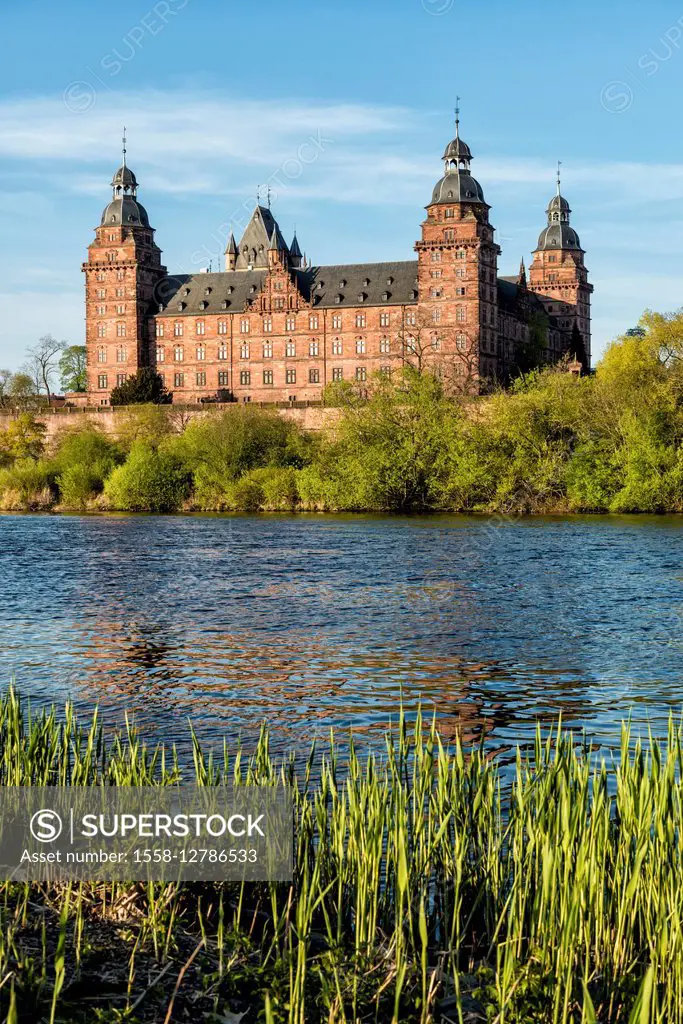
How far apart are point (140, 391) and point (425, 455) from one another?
46917 mm

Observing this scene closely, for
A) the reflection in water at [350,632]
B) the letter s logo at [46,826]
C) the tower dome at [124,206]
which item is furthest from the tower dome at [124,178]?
the letter s logo at [46,826]

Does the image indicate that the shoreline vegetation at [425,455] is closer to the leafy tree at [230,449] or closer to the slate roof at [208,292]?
the leafy tree at [230,449]

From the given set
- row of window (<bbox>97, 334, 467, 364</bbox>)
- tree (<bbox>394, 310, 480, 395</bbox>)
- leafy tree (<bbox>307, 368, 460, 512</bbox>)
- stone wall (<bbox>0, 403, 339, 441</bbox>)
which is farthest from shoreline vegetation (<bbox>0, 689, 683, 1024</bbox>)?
row of window (<bbox>97, 334, 467, 364</bbox>)

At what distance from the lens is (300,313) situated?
10094 centimetres

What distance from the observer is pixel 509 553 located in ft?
103

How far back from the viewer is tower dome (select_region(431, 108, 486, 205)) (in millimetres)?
96125

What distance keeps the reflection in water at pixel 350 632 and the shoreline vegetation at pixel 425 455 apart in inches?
545

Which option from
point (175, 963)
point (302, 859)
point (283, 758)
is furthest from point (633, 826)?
point (283, 758)

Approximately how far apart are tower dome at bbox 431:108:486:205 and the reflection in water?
6530 centimetres

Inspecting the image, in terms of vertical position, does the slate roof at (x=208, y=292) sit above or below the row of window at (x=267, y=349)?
above

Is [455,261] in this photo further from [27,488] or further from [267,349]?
[27,488]

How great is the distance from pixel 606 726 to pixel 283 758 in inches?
135

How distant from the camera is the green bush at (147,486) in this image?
190ft

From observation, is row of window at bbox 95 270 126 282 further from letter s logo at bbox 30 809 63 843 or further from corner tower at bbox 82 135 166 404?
letter s logo at bbox 30 809 63 843
